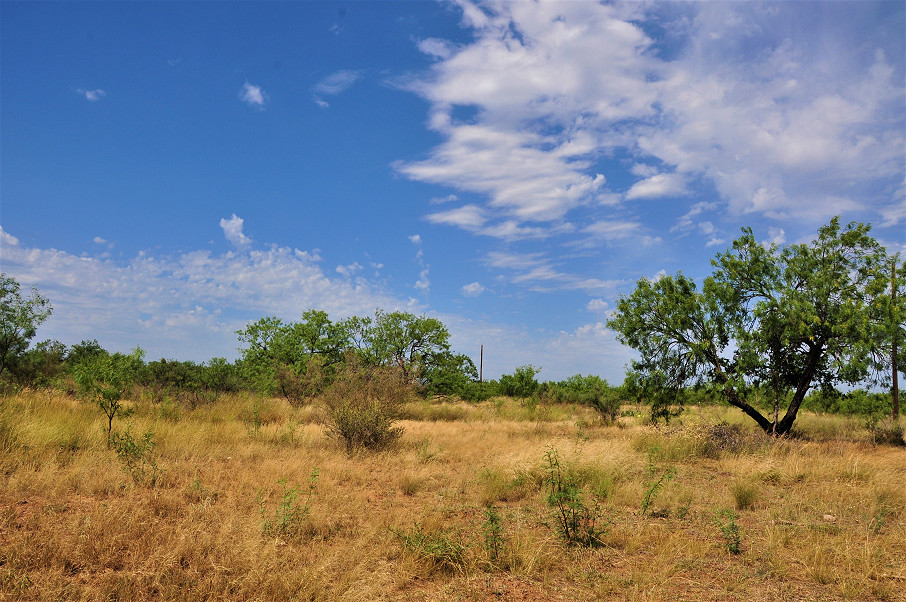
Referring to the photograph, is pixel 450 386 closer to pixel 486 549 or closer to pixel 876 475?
pixel 876 475

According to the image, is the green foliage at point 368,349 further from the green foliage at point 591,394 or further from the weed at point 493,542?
the weed at point 493,542

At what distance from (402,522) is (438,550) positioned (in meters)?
1.33

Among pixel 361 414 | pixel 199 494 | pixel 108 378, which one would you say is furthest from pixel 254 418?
pixel 199 494

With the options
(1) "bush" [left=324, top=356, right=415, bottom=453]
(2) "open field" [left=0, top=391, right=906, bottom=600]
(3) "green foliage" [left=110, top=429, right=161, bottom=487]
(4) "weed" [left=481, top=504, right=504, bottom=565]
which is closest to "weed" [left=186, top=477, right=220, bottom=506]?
(2) "open field" [left=0, top=391, right=906, bottom=600]

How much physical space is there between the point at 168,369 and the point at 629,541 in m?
28.6

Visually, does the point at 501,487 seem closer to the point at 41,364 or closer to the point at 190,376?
the point at 190,376

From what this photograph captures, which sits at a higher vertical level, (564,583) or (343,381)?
(343,381)

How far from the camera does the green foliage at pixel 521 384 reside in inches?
1432

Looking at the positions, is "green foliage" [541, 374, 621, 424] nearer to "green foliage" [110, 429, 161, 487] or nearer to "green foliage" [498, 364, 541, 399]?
"green foliage" [498, 364, 541, 399]

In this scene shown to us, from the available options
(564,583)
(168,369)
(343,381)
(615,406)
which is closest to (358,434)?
(343,381)

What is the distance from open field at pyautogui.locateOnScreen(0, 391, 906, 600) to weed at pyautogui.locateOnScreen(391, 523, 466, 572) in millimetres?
24

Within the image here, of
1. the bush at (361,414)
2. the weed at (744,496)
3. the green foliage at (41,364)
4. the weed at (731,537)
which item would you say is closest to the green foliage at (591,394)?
the bush at (361,414)

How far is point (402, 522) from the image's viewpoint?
6.79 meters

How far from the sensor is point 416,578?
17.5ft
